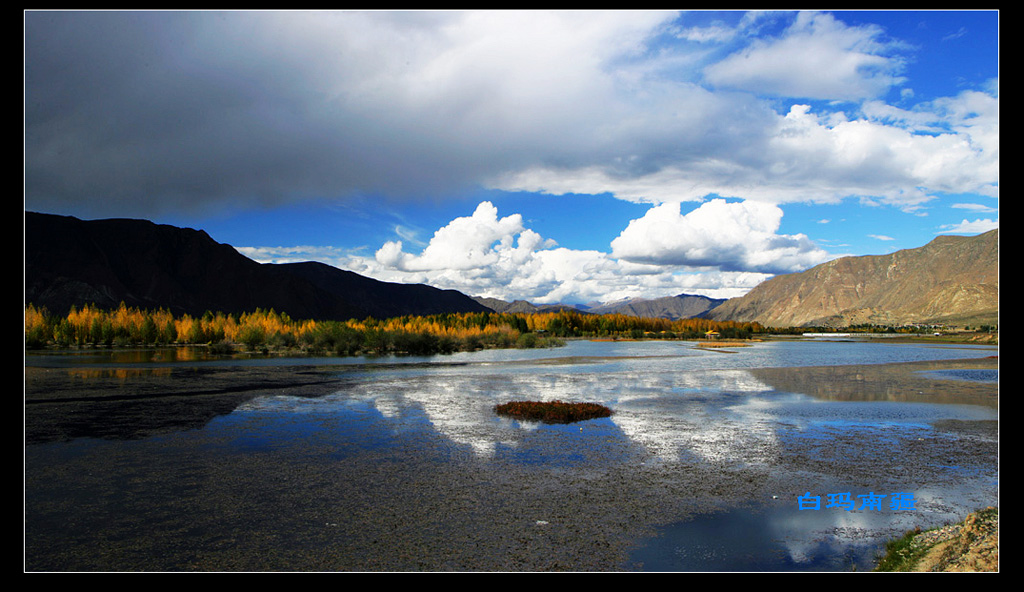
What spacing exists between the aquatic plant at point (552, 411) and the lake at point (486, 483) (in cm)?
98

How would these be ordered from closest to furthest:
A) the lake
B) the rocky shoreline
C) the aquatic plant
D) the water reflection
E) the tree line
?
the rocky shoreline → the lake → the water reflection → the aquatic plant → the tree line

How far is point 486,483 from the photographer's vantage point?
1404 cm

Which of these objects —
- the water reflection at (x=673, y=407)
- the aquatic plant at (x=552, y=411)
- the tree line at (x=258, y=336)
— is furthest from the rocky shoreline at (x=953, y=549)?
the tree line at (x=258, y=336)

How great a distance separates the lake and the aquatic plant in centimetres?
98

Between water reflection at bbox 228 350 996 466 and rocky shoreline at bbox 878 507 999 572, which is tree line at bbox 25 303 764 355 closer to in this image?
water reflection at bbox 228 350 996 466

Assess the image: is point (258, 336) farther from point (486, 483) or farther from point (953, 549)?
point (953, 549)

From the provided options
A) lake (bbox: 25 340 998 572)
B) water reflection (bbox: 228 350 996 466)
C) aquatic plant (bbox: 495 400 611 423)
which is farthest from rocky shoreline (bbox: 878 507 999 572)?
aquatic plant (bbox: 495 400 611 423)

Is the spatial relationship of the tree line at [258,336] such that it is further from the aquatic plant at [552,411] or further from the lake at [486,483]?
the aquatic plant at [552,411]

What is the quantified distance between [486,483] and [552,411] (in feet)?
37.2

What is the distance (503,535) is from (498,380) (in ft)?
105

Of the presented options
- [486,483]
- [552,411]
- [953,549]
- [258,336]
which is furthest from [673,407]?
[258,336]

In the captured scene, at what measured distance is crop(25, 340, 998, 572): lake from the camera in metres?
9.86
